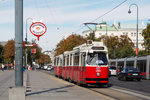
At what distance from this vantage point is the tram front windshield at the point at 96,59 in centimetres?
2372

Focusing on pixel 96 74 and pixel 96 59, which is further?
pixel 96 59

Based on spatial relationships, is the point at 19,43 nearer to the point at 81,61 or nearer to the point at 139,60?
the point at 81,61

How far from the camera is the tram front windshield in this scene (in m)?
23.7

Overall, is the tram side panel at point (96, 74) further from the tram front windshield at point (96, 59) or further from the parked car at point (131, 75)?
the parked car at point (131, 75)

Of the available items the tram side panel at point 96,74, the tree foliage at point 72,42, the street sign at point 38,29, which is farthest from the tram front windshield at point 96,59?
the tree foliage at point 72,42

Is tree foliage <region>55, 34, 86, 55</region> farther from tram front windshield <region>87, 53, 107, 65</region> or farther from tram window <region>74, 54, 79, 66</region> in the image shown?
tram front windshield <region>87, 53, 107, 65</region>

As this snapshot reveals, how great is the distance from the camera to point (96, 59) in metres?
23.8

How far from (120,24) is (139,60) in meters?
143

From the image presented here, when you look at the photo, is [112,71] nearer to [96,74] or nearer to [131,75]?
[131,75]

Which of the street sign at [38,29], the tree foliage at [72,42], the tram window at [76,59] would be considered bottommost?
the tram window at [76,59]

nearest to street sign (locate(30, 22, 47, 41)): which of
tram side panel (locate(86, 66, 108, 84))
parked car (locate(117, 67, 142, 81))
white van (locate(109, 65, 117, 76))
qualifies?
tram side panel (locate(86, 66, 108, 84))

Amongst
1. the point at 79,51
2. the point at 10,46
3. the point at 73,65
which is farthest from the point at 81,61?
the point at 10,46

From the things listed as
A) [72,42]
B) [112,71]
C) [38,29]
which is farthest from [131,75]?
[72,42]

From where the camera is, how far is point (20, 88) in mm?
12922
